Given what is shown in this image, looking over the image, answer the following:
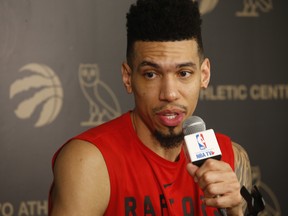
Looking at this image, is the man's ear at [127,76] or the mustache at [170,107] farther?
the man's ear at [127,76]

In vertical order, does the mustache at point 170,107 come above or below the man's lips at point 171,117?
above

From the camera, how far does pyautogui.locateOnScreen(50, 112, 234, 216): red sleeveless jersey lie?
5.26ft

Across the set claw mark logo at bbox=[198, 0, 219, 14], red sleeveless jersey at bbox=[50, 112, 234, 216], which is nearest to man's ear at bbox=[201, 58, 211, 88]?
red sleeveless jersey at bbox=[50, 112, 234, 216]

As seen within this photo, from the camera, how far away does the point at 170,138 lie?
5.32 ft

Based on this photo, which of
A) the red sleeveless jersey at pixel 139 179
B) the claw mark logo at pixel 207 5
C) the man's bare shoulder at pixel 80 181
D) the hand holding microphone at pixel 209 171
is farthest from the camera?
the claw mark logo at pixel 207 5

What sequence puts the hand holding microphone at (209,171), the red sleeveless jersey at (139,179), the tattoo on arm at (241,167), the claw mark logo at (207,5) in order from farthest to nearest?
the claw mark logo at (207,5) < the tattoo on arm at (241,167) < the red sleeveless jersey at (139,179) < the hand holding microphone at (209,171)

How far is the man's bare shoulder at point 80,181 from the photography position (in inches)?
58.9

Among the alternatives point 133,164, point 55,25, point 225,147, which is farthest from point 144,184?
point 55,25

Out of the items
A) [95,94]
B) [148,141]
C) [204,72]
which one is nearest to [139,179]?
[148,141]

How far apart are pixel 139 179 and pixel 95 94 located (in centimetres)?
82

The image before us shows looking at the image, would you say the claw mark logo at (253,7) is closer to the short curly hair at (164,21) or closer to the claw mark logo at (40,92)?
the claw mark logo at (40,92)

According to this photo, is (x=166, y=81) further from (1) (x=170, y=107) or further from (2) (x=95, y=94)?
(2) (x=95, y=94)

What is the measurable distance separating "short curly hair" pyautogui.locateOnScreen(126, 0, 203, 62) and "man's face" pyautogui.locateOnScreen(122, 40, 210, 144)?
0.02m

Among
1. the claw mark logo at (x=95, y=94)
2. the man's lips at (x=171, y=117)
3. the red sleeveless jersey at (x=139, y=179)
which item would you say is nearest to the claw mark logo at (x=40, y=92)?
the claw mark logo at (x=95, y=94)
